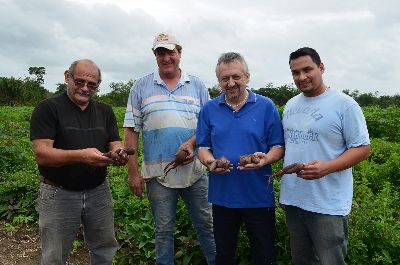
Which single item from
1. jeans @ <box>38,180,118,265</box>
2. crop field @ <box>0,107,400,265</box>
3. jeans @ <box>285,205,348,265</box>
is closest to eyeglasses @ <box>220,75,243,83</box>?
jeans @ <box>285,205,348,265</box>

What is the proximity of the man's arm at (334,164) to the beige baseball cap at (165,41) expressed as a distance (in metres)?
1.55

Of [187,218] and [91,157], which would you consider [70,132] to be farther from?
[187,218]

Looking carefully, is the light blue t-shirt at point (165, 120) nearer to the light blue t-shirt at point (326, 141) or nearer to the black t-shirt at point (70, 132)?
the black t-shirt at point (70, 132)

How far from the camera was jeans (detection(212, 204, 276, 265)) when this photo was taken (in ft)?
10.5

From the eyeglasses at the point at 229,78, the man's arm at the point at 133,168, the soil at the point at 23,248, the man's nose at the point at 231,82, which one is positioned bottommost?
the soil at the point at 23,248

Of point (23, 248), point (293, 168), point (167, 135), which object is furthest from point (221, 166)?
point (23, 248)

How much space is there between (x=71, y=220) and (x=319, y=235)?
1889 millimetres

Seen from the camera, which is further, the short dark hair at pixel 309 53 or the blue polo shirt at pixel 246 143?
the blue polo shirt at pixel 246 143

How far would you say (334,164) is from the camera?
2.77 m

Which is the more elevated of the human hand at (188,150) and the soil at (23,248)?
the human hand at (188,150)

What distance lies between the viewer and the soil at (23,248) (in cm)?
498

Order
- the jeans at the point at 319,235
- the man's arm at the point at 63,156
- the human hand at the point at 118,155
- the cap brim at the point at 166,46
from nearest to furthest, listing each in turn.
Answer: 1. the jeans at the point at 319,235
2. the man's arm at the point at 63,156
3. the human hand at the point at 118,155
4. the cap brim at the point at 166,46

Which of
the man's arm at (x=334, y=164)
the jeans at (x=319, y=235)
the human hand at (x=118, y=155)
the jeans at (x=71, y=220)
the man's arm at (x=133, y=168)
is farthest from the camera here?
the man's arm at (x=133, y=168)

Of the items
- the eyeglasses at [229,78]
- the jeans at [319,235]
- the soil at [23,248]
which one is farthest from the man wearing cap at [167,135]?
the soil at [23,248]
